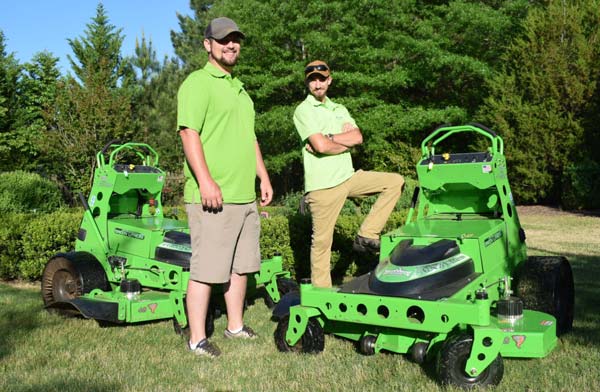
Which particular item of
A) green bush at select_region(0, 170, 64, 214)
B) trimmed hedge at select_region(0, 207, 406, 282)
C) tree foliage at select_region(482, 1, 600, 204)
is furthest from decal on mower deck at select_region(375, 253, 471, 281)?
tree foliage at select_region(482, 1, 600, 204)

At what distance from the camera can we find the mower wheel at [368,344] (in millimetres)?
4430

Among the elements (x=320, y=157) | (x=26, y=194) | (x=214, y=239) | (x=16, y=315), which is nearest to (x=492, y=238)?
(x=320, y=157)

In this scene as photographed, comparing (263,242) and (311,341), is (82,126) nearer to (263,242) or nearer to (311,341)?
(263,242)

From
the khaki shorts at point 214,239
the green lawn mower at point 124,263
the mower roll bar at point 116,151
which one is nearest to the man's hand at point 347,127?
the khaki shorts at point 214,239

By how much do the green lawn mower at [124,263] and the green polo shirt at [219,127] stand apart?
3.84 feet

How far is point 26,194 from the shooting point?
1358cm

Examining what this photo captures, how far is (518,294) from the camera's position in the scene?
4832 millimetres

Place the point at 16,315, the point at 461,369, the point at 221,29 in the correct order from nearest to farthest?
1. the point at 461,369
2. the point at 221,29
3. the point at 16,315

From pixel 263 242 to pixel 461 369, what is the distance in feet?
14.5

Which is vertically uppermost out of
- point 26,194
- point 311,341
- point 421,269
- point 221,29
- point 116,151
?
point 221,29

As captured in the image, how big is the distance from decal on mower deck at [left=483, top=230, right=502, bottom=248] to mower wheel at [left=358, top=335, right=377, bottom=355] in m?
1.07

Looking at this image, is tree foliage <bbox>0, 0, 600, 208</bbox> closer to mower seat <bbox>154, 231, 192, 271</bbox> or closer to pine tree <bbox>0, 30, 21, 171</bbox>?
pine tree <bbox>0, 30, 21, 171</bbox>

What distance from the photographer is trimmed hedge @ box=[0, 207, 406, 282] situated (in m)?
7.83

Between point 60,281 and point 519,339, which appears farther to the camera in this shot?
point 60,281
